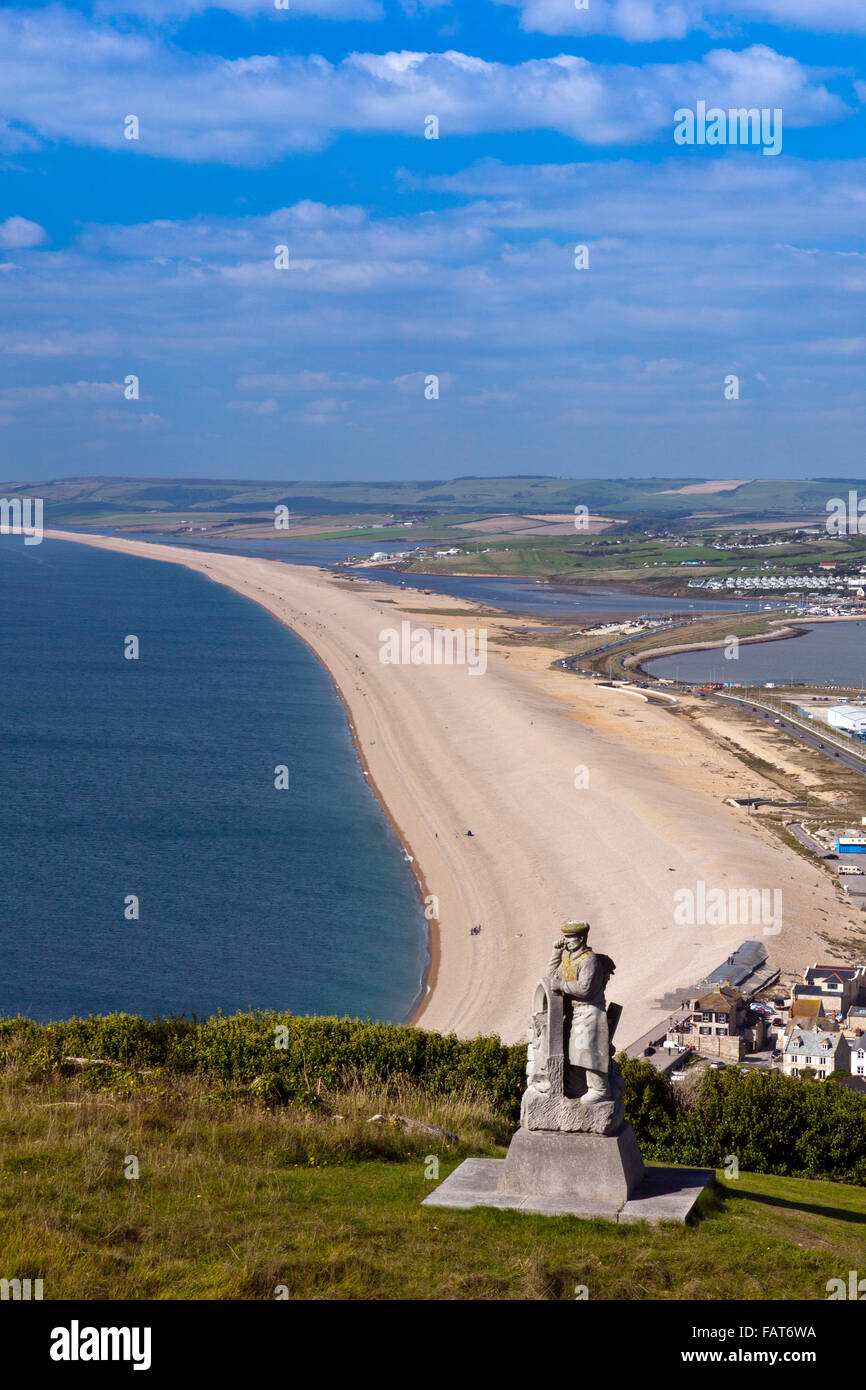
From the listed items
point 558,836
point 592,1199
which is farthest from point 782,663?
point 592,1199

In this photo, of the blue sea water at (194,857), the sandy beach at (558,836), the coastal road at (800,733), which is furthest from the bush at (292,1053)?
the coastal road at (800,733)

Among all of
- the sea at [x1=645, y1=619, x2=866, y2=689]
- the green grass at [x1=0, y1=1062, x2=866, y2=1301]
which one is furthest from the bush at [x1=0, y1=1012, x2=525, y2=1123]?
the sea at [x1=645, y1=619, x2=866, y2=689]

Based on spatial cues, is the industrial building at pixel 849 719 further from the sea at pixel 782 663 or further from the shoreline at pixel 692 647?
the shoreline at pixel 692 647

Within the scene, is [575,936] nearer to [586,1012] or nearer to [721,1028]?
[586,1012]

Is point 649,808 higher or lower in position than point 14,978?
higher

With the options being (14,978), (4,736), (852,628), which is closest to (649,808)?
(14,978)
